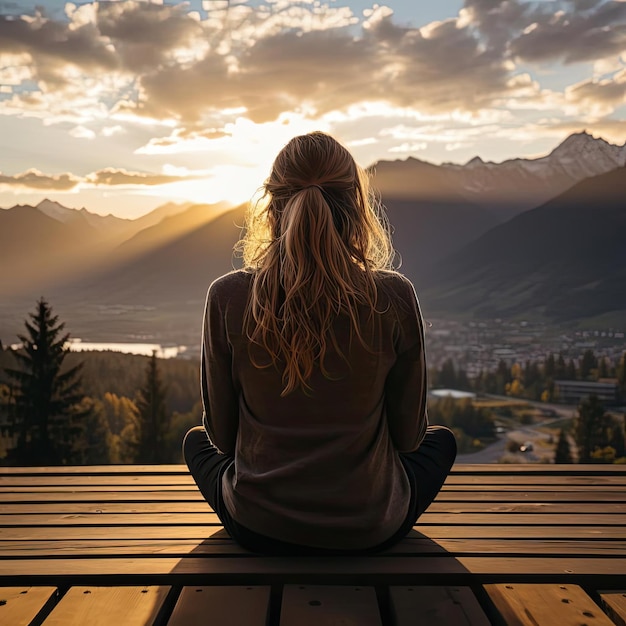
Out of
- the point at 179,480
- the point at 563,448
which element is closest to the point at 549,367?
the point at 563,448

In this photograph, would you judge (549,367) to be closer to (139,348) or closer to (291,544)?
(139,348)

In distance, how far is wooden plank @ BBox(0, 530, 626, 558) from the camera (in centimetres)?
161

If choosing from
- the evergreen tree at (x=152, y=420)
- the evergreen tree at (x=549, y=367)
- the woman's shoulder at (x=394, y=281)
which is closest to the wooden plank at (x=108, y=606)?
the woman's shoulder at (x=394, y=281)

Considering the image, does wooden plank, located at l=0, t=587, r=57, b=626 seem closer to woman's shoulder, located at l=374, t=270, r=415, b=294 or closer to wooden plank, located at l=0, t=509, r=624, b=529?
wooden plank, located at l=0, t=509, r=624, b=529

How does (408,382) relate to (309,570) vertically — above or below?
above

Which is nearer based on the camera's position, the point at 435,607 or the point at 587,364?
the point at 435,607

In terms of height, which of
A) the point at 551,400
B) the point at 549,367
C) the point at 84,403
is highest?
the point at 84,403

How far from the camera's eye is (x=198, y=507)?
2.10 meters

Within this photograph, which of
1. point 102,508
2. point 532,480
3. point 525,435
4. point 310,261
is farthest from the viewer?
point 525,435

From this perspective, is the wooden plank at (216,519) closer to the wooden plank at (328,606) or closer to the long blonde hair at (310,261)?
the wooden plank at (328,606)

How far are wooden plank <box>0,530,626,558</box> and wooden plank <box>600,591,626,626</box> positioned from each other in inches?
9.6

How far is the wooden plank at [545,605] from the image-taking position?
4.03 feet

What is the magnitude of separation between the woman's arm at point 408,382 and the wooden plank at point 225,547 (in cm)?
26

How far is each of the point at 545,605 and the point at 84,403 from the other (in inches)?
401
